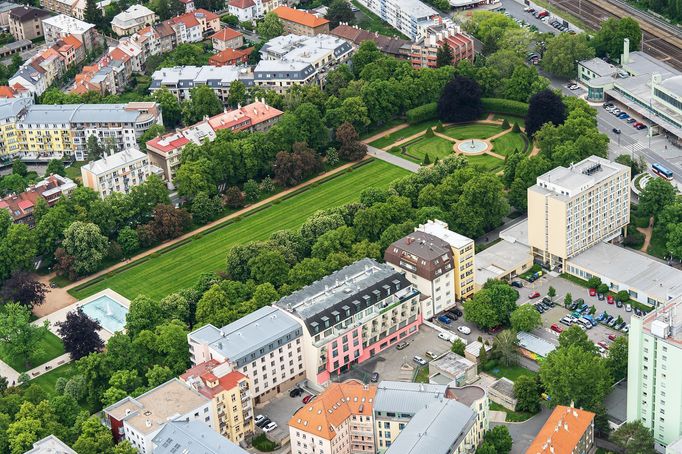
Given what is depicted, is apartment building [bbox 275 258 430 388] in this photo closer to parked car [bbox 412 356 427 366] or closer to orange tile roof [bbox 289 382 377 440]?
parked car [bbox 412 356 427 366]

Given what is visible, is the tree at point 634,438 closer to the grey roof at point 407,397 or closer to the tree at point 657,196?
the grey roof at point 407,397

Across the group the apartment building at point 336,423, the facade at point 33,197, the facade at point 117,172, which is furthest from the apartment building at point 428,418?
the facade at point 33,197

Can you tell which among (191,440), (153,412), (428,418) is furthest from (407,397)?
(153,412)

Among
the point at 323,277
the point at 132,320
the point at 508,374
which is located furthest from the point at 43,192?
the point at 508,374

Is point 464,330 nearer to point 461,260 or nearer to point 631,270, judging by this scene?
point 461,260

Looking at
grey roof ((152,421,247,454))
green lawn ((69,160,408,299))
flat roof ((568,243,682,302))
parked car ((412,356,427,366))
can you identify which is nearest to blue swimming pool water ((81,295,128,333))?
green lawn ((69,160,408,299))

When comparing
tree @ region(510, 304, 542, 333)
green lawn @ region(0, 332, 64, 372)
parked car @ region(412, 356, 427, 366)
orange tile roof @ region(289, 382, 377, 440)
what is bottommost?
green lawn @ region(0, 332, 64, 372)

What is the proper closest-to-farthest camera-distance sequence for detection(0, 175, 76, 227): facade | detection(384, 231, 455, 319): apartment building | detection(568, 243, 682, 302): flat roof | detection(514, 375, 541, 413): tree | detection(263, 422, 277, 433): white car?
1. detection(514, 375, 541, 413): tree
2. detection(263, 422, 277, 433): white car
3. detection(384, 231, 455, 319): apartment building
4. detection(568, 243, 682, 302): flat roof
5. detection(0, 175, 76, 227): facade
